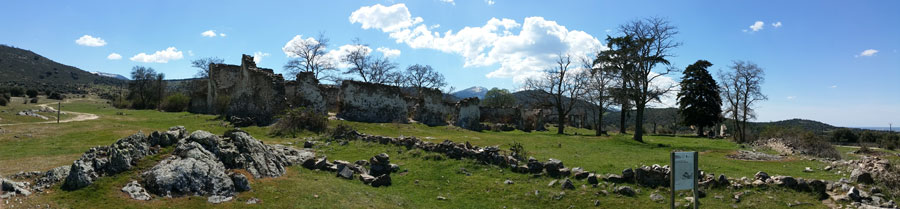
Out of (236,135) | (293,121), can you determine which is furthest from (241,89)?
(236,135)

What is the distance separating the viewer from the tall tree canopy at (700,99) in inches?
1820

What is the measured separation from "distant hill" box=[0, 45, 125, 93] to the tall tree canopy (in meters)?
→ 87.3

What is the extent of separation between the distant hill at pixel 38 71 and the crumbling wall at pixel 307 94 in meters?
69.4

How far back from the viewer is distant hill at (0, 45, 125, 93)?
80188 millimetres

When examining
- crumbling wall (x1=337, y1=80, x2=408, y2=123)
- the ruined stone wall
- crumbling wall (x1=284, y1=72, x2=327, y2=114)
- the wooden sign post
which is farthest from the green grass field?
the ruined stone wall

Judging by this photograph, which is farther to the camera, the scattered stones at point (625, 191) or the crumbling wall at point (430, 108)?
the crumbling wall at point (430, 108)

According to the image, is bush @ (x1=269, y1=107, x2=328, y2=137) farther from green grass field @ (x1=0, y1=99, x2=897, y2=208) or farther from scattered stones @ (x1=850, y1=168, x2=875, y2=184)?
scattered stones @ (x1=850, y1=168, x2=875, y2=184)

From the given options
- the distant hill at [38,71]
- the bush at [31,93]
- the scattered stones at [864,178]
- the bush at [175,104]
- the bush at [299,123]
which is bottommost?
the scattered stones at [864,178]

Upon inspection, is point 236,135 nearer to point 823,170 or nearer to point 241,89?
point 823,170

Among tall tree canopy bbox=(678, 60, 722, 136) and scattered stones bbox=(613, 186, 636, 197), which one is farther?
tall tree canopy bbox=(678, 60, 722, 136)

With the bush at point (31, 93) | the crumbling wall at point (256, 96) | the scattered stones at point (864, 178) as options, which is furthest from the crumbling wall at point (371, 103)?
the bush at point (31, 93)

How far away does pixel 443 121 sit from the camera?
128ft

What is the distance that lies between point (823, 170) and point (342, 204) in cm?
1316

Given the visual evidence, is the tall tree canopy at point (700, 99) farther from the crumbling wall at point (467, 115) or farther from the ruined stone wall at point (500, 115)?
the crumbling wall at point (467, 115)
